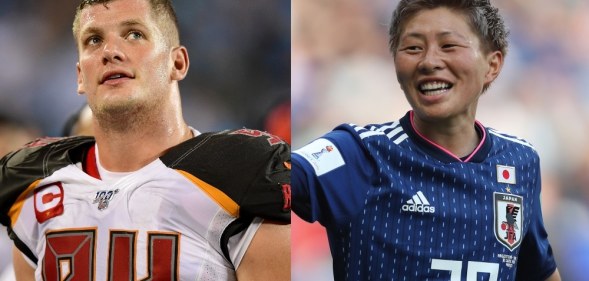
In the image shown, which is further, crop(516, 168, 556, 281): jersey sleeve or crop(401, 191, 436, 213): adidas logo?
crop(516, 168, 556, 281): jersey sleeve

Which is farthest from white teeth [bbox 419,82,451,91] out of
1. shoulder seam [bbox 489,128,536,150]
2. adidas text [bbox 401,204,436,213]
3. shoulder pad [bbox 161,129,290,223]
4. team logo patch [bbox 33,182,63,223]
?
team logo patch [bbox 33,182,63,223]

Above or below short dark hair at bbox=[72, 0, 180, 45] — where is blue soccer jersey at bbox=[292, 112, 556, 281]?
below

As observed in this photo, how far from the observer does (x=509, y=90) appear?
8.29ft

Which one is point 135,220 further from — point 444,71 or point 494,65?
point 494,65

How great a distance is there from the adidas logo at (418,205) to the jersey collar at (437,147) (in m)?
0.13

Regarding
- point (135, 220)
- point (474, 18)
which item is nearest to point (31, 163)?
point (135, 220)

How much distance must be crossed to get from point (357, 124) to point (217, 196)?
51 centimetres

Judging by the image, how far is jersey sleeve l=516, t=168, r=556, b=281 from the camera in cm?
247

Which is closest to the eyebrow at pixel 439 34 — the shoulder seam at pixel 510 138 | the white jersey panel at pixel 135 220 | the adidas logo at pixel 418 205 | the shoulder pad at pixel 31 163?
the shoulder seam at pixel 510 138

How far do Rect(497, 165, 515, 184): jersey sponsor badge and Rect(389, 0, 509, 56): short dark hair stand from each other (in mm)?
360

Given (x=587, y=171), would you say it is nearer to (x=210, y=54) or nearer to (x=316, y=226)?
(x=316, y=226)

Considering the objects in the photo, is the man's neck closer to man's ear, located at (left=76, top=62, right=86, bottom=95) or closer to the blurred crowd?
man's ear, located at (left=76, top=62, right=86, bottom=95)

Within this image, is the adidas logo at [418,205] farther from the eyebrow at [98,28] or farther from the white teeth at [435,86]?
the eyebrow at [98,28]

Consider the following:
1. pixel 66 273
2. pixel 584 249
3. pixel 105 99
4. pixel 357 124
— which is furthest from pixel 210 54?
pixel 584 249
